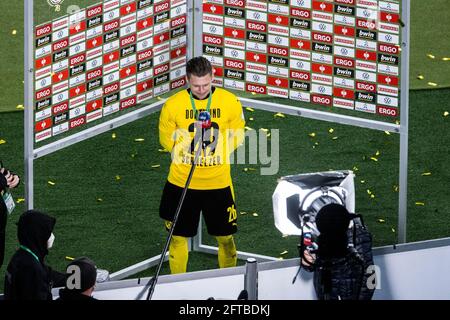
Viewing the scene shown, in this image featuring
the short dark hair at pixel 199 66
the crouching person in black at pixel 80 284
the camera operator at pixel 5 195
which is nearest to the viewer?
the crouching person in black at pixel 80 284

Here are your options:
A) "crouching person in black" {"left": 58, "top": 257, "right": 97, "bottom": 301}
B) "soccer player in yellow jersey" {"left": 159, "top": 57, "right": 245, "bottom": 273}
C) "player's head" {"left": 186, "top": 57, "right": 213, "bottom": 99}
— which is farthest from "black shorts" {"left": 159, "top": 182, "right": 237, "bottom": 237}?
"crouching person in black" {"left": 58, "top": 257, "right": 97, "bottom": 301}

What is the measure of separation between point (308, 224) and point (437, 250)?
100cm

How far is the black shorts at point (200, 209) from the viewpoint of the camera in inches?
462

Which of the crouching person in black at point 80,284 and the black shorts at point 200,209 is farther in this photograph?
the black shorts at point 200,209

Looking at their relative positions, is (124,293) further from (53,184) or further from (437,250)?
(53,184)

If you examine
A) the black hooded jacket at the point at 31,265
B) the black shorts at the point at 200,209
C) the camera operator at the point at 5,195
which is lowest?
the black shorts at the point at 200,209

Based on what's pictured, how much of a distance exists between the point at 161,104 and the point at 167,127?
528 millimetres

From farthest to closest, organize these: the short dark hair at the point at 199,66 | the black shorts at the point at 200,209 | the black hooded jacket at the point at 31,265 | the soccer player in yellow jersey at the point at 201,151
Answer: the black shorts at the point at 200,209 → the soccer player in yellow jersey at the point at 201,151 → the short dark hair at the point at 199,66 → the black hooded jacket at the point at 31,265

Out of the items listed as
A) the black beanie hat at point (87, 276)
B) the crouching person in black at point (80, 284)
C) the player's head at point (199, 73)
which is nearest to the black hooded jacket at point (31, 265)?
the crouching person in black at point (80, 284)

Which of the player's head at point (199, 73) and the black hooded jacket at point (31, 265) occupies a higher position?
the player's head at point (199, 73)

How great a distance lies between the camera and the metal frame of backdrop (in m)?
11.0

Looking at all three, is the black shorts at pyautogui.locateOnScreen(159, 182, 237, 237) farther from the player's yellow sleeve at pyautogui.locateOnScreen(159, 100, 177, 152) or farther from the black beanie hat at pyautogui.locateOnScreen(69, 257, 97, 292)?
the black beanie hat at pyautogui.locateOnScreen(69, 257, 97, 292)

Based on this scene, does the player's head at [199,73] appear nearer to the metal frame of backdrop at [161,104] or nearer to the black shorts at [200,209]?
the metal frame of backdrop at [161,104]
